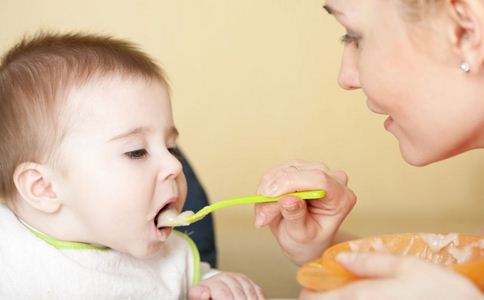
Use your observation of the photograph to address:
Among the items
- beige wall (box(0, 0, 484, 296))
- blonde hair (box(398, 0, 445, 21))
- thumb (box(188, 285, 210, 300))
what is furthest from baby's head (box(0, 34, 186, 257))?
beige wall (box(0, 0, 484, 296))

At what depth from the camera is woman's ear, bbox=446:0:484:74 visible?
2.92ft

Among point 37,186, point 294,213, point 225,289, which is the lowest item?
point 225,289

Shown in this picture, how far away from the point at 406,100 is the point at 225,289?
0.40 meters

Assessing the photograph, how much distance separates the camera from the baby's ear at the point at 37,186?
1.04 metres

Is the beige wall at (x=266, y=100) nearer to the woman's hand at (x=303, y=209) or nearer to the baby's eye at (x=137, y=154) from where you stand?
the woman's hand at (x=303, y=209)

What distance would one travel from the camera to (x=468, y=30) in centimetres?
92

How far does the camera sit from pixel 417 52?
987mm

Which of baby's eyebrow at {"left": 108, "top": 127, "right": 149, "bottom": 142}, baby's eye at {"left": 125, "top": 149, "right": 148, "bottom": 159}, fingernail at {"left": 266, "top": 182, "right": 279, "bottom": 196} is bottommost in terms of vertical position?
fingernail at {"left": 266, "top": 182, "right": 279, "bottom": 196}

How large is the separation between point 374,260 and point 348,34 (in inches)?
14.3

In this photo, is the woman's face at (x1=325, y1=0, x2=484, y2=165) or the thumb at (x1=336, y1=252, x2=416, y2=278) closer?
A: the thumb at (x1=336, y1=252, x2=416, y2=278)

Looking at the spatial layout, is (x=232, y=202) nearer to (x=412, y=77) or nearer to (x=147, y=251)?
(x=147, y=251)

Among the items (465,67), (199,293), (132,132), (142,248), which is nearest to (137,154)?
(132,132)

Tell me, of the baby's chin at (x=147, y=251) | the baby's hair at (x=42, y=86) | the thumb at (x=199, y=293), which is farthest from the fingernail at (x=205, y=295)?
the baby's hair at (x=42, y=86)

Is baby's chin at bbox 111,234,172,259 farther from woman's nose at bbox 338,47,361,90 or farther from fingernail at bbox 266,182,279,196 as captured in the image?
woman's nose at bbox 338,47,361,90
